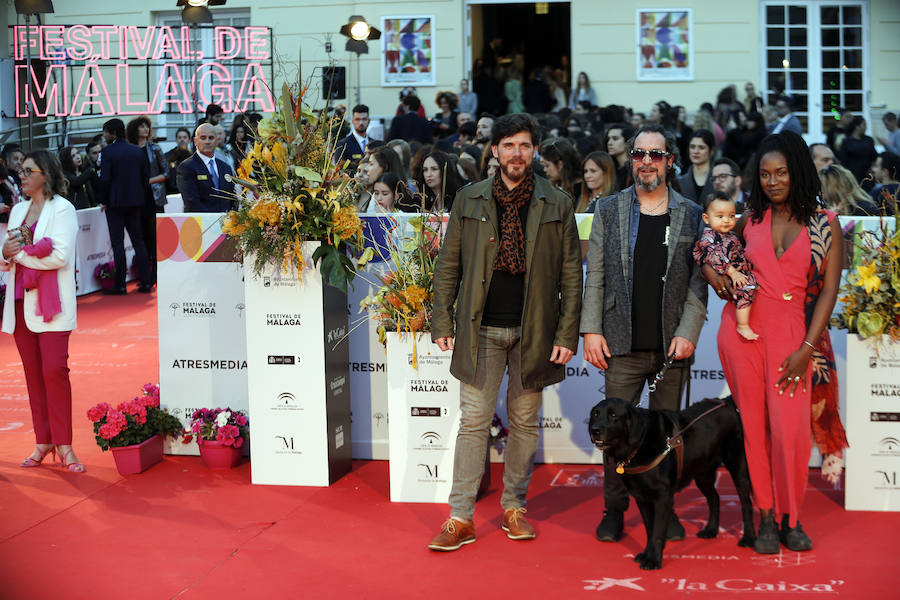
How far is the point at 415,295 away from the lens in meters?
5.82

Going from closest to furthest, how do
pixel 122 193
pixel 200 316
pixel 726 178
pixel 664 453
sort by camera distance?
pixel 664 453
pixel 200 316
pixel 726 178
pixel 122 193

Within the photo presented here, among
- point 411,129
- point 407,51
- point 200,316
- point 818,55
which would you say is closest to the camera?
point 200,316

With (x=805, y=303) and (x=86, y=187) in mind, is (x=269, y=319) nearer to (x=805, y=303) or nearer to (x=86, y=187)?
(x=805, y=303)

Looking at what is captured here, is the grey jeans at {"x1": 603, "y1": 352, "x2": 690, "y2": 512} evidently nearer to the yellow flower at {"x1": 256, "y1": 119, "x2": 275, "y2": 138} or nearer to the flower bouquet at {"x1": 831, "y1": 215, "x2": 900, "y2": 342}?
the flower bouquet at {"x1": 831, "y1": 215, "x2": 900, "y2": 342}

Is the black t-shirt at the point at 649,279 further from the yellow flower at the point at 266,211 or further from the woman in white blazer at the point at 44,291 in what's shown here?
the woman in white blazer at the point at 44,291

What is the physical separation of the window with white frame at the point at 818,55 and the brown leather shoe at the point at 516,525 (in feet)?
51.3

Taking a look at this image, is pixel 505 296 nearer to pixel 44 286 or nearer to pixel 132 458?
pixel 132 458

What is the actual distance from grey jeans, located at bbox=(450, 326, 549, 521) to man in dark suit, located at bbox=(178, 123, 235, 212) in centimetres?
560

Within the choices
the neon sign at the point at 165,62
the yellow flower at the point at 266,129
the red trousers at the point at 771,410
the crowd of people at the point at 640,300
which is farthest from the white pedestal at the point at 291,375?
the neon sign at the point at 165,62

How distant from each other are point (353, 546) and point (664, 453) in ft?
5.07

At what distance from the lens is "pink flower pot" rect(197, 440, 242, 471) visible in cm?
661

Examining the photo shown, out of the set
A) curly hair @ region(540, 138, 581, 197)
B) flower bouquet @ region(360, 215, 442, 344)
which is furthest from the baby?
curly hair @ region(540, 138, 581, 197)

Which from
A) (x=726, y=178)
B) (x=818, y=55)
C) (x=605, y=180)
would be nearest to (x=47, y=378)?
(x=605, y=180)

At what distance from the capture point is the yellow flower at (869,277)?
219 inches
